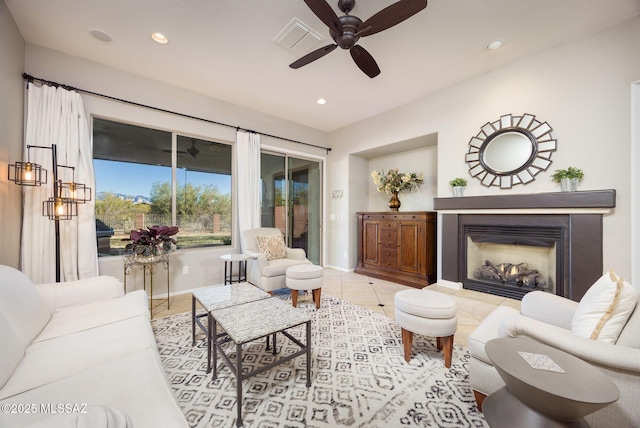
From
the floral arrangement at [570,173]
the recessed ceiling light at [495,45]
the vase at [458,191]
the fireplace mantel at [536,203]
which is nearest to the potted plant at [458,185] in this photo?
the vase at [458,191]

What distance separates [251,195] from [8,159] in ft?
8.22

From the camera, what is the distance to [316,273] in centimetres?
289

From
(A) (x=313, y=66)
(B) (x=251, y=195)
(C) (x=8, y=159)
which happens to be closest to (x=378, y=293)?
(B) (x=251, y=195)

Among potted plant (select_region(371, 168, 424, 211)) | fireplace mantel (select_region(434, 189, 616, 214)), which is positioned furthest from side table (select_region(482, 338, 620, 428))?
potted plant (select_region(371, 168, 424, 211))

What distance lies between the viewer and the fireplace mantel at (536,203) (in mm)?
2408

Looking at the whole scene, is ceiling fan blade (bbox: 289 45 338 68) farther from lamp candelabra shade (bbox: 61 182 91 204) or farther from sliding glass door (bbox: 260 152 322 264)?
lamp candelabra shade (bbox: 61 182 91 204)

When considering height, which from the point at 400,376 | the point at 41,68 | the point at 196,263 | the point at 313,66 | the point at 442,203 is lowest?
the point at 400,376

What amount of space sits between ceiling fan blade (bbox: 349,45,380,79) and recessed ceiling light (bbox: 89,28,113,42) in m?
2.51

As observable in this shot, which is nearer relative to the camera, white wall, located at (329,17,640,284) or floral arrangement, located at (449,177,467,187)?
white wall, located at (329,17,640,284)

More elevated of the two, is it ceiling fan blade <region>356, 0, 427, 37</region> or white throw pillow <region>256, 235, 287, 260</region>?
ceiling fan blade <region>356, 0, 427, 37</region>

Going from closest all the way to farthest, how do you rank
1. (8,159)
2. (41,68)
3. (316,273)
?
(8,159) < (41,68) < (316,273)

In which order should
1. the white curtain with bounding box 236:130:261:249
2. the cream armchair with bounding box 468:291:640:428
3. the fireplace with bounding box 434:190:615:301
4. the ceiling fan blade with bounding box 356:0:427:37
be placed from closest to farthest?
the cream armchair with bounding box 468:291:640:428
the ceiling fan blade with bounding box 356:0:427:37
the fireplace with bounding box 434:190:615:301
the white curtain with bounding box 236:130:261:249

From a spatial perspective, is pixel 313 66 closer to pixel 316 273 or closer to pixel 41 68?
pixel 316 273

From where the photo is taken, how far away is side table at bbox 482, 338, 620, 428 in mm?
871
